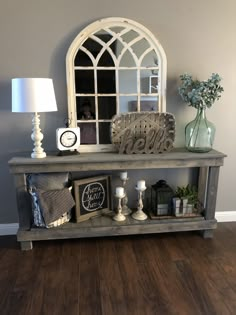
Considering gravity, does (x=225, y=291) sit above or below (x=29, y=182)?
below

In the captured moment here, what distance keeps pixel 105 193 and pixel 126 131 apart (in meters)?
0.58

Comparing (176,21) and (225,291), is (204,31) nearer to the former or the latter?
(176,21)

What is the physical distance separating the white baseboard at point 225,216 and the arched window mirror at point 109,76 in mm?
1199

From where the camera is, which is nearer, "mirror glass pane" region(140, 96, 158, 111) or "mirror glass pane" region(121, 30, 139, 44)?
"mirror glass pane" region(121, 30, 139, 44)

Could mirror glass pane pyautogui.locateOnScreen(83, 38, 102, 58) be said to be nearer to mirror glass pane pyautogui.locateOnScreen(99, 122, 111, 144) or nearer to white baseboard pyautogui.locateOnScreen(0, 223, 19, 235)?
mirror glass pane pyautogui.locateOnScreen(99, 122, 111, 144)

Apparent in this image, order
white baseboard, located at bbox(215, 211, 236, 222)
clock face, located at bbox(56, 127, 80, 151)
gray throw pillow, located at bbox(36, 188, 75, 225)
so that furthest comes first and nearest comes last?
white baseboard, located at bbox(215, 211, 236, 222) → clock face, located at bbox(56, 127, 80, 151) → gray throw pillow, located at bbox(36, 188, 75, 225)

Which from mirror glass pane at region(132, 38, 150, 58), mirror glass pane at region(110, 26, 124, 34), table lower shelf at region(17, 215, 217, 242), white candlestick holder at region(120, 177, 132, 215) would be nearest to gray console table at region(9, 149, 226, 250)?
table lower shelf at region(17, 215, 217, 242)

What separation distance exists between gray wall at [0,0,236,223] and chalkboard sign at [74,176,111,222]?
0.47m

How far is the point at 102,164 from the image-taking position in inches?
84.5

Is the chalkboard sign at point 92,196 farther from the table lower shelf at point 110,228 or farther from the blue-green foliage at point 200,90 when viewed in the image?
the blue-green foliage at point 200,90

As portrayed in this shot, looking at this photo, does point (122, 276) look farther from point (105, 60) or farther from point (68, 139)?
point (105, 60)

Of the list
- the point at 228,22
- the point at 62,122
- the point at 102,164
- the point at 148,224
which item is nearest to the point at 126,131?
the point at 102,164

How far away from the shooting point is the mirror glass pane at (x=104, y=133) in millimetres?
2400

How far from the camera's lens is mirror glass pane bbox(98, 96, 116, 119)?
2.36m
